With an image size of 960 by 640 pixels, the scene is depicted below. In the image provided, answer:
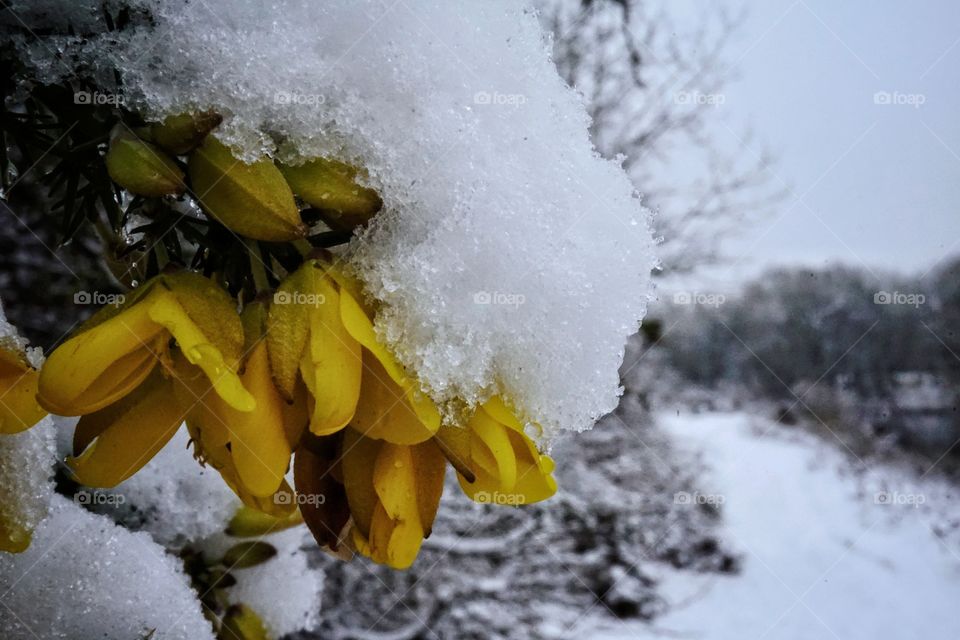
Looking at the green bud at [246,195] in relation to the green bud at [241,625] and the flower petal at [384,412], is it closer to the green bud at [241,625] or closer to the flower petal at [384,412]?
the flower petal at [384,412]

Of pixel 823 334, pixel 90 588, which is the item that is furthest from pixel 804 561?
pixel 823 334

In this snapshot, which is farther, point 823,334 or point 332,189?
point 823,334

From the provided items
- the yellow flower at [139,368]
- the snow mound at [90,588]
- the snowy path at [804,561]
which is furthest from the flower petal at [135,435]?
the snowy path at [804,561]

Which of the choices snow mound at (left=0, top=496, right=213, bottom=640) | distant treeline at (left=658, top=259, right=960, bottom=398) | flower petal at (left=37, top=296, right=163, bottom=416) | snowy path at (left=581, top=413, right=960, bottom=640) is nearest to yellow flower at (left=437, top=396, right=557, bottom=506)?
flower petal at (left=37, top=296, right=163, bottom=416)

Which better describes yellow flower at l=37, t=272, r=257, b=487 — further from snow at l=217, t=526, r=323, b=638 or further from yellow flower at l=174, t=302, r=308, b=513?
snow at l=217, t=526, r=323, b=638

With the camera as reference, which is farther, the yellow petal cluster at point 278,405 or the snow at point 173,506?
the snow at point 173,506

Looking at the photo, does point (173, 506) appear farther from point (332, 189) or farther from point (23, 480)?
point (332, 189)

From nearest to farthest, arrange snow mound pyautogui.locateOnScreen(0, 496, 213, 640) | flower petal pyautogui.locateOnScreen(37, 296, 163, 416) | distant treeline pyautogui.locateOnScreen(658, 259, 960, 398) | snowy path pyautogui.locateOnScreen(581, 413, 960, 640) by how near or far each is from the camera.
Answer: flower petal pyautogui.locateOnScreen(37, 296, 163, 416), snow mound pyautogui.locateOnScreen(0, 496, 213, 640), snowy path pyautogui.locateOnScreen(581, 413, 960, 640), distant treeline pyautogui.locateOnScreen(658, 259, 960, 398)
